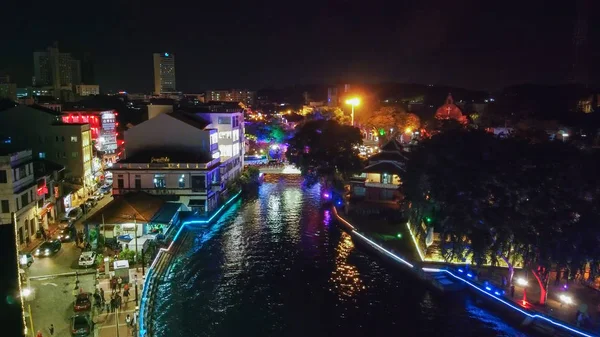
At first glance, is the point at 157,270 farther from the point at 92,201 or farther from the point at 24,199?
the point at 92,201

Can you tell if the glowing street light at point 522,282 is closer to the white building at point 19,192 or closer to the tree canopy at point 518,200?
the tree canopy at point 518,200

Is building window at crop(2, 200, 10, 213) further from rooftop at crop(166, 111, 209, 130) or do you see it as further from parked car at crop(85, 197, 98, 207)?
rooftop at crop(166, 111, 209, 130)

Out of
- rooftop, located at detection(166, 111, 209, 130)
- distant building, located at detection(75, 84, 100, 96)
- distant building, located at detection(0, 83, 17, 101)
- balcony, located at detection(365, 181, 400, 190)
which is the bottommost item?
balcony, located at detection(365, 181, 400, 190)

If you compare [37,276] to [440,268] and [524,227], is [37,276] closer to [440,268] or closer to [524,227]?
[440,268]

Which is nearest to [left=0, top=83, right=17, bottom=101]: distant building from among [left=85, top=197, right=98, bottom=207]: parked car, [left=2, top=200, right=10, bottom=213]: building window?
[left=85, top=197, right=98, bottom=207]: parked car

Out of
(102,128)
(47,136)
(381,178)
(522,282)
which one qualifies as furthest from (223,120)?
(522,282)

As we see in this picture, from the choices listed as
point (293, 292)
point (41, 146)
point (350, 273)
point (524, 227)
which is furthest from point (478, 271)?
point (41, 146)

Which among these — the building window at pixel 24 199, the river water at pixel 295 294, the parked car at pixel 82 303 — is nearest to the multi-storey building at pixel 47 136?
the building window at pixel 24 199
